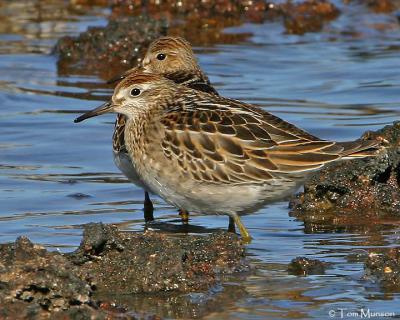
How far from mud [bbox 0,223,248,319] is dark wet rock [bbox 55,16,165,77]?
806 centimetres

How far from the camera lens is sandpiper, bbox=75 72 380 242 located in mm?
8727

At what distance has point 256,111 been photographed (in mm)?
9164

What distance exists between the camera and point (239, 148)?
8812 millimetres

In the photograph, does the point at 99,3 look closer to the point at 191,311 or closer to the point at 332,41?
the point at 332,41

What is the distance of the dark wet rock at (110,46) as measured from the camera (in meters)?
15.7

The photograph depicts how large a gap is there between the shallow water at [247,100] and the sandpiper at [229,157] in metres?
0.44

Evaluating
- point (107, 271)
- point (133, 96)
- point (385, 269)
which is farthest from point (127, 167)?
point (385, 269)

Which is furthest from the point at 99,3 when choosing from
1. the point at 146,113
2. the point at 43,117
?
the point at 146,113

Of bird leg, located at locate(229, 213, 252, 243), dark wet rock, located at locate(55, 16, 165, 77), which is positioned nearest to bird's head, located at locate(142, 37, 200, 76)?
bird leg, located at locate(229, 213, 252, 243)

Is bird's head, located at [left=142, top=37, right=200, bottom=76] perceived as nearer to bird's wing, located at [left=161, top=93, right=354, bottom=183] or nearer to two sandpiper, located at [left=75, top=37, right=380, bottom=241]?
two sandpiper, located at [left=75, top=37, right=380, bottom=241]

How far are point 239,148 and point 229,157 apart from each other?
0.10 m

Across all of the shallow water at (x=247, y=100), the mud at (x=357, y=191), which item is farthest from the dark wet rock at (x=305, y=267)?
the mud at (x=357, y=191)

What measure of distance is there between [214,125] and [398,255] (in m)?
1.95

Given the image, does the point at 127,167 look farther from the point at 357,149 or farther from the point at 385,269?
the point at 385,269
